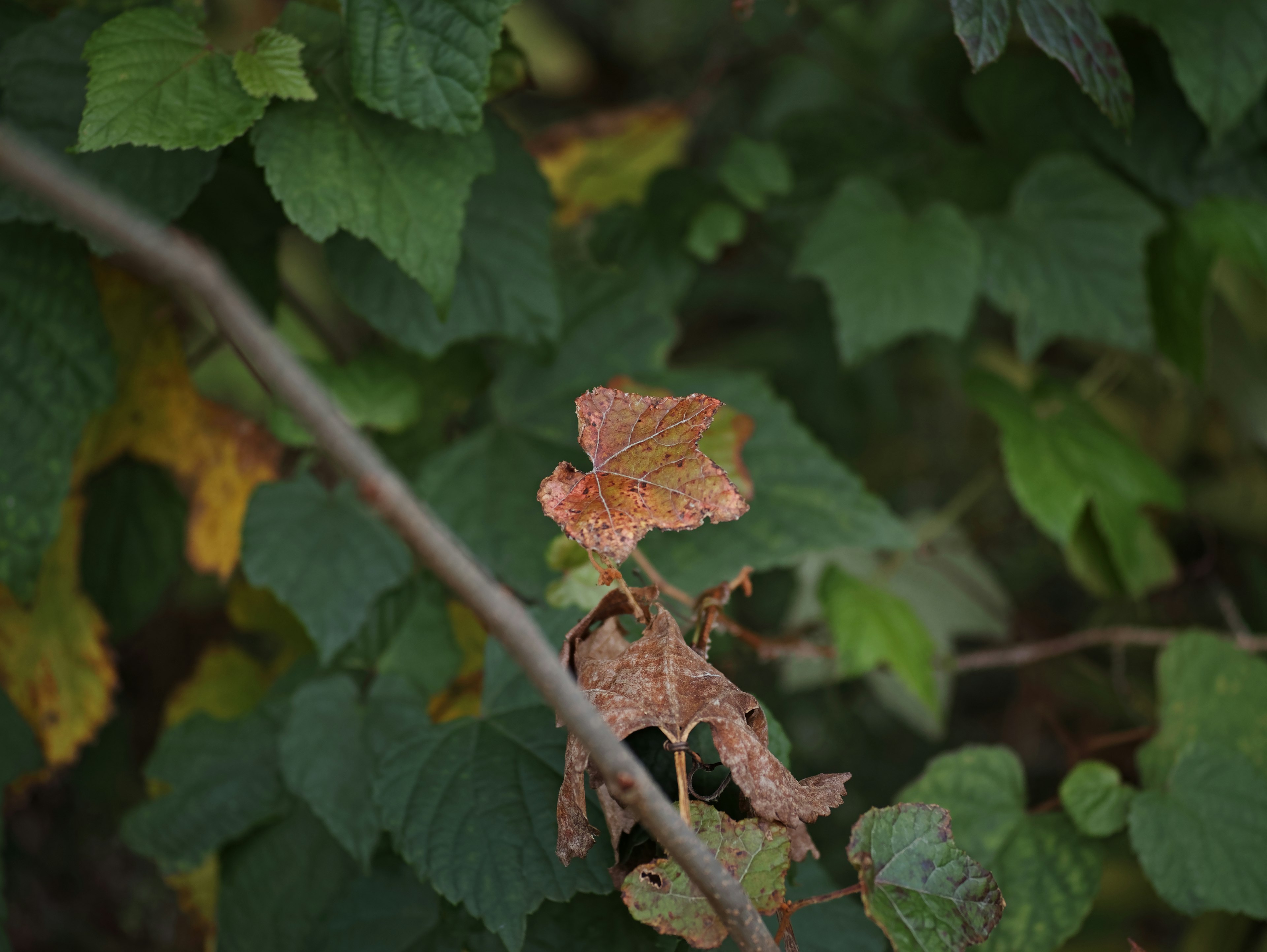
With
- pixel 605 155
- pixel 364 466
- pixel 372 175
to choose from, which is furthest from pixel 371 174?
pixel 605 155

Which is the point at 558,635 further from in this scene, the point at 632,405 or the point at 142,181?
the point at 142,181

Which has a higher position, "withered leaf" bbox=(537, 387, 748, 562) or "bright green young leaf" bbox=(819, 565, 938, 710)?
"withered leaf" bbox=(537, 387, 748, 562)

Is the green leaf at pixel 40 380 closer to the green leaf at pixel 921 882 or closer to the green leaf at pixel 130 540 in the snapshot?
the green leaf at pixel 130 540

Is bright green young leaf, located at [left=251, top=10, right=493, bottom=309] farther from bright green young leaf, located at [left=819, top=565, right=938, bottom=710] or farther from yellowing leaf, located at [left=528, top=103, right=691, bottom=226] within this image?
yellowing leaf, located at [left=528, top=103, right=691, bottom=226]

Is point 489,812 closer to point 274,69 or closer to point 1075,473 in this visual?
point 274,69

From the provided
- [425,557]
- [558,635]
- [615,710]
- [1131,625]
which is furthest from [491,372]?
[1131,625]

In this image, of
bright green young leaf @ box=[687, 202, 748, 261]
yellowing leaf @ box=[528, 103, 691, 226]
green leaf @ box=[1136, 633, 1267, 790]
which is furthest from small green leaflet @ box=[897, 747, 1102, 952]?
yellowing leaf @ box=[528, 103, 691, 226]

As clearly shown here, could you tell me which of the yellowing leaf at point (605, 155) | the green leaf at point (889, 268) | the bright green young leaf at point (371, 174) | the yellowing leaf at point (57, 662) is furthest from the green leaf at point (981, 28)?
the yellowing leaf at point (57, 662)
